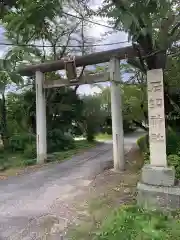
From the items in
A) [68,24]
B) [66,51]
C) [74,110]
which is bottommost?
[74,110]

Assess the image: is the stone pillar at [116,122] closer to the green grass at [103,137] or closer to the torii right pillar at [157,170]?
the torii right pillar at [157,170]

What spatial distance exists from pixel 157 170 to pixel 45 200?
96.1 inches

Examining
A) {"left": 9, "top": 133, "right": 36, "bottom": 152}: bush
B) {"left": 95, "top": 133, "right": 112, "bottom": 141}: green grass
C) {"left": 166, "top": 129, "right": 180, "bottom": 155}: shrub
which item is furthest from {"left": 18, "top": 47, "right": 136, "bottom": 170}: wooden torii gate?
{"left": 95, "top": 133, "right": 112, "bottom": 141}: green grass

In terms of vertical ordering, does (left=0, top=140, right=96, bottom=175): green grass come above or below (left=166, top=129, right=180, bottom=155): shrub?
below

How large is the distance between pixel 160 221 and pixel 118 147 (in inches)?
184

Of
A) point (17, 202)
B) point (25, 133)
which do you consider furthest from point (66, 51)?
point (17, 202)

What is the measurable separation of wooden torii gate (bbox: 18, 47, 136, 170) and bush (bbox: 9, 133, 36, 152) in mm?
2258

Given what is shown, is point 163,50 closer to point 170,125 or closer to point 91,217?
point 91,217

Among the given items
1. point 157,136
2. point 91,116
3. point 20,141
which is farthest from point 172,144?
point 91,116

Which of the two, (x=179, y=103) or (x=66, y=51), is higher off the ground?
(x=66, y=51)

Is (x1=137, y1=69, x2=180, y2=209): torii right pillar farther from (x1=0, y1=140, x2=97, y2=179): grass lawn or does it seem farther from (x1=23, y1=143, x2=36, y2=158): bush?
(x1=23, y1=143, x2=36, y2=158): bush

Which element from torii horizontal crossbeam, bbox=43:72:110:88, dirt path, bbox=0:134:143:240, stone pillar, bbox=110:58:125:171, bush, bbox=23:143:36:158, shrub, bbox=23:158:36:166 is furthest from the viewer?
bush, bbox=23:143:36:158

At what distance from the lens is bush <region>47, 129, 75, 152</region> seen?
13.2 m

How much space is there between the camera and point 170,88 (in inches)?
366
